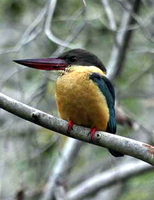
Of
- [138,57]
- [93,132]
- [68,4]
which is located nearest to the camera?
[93,132]

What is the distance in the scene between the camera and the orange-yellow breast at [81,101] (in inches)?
161

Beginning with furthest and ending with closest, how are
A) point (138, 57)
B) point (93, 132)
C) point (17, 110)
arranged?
point (138, 57), point (93, 132), point (17, 110)

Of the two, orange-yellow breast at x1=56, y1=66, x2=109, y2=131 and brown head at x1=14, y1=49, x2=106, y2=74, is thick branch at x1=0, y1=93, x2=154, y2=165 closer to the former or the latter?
orange-yellow breast at x1=56, y1=66, x2=109, y2=131

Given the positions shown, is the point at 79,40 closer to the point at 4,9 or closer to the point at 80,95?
the point at 4,9

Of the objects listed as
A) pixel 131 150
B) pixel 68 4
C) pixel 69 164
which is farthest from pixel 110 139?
pixel 68 4

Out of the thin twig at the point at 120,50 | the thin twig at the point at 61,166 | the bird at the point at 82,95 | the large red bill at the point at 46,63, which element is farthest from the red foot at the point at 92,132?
the thin twig at the point at 120,50

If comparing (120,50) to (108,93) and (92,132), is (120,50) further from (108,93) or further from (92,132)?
(92,132)

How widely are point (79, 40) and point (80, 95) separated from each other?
310 centimetres

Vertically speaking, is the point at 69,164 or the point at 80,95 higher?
the point at 80,95

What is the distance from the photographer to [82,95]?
4078 millimetres

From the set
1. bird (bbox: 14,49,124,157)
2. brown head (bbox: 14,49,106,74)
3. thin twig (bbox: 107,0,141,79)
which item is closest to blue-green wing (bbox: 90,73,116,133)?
bird (bbox: 14,49,124,157)

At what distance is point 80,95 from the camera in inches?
160

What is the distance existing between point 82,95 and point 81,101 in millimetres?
46

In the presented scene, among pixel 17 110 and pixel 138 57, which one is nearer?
pixel 17 110
